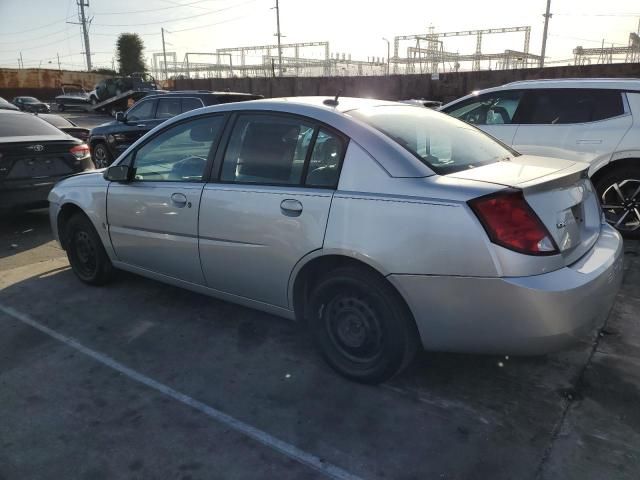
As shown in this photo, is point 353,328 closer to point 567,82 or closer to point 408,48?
point 567,82

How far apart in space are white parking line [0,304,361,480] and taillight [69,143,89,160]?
3660 millimetres

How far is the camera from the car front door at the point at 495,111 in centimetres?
606

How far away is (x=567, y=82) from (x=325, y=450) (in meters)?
5.26

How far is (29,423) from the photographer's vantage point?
2.66 meters

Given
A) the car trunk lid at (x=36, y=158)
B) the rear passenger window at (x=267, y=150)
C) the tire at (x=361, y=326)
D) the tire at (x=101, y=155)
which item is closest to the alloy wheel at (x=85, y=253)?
the rear passenger window at (x=267, y=150)

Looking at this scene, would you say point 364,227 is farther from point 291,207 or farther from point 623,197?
point 623,197

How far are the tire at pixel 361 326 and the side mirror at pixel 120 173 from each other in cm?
188

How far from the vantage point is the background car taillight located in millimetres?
2312

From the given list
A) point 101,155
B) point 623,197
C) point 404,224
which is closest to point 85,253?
point 404,224

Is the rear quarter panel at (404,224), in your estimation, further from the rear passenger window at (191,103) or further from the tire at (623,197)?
the rear passenger window at (191,103)

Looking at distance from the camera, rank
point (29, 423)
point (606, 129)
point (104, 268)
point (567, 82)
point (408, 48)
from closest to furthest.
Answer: point (29, 423), point (104, 268), point (606, 129), point (567, 82), point (408, 48)

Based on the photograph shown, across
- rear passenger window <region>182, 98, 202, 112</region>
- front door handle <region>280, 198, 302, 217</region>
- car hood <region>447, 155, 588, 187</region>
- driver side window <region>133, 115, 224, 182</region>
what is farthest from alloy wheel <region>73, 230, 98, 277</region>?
rear passenger window <region>182, 98, 202, 112</region>

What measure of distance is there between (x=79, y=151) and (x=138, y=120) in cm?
436

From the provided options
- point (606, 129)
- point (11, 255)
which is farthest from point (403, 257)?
point (11, 255)
